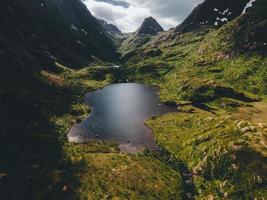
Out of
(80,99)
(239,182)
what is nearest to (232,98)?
(80,99)

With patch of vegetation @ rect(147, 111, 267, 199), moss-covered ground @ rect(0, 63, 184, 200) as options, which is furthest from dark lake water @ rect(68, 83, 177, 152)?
patch of vegetation @ rect(147, 111, 267, 199)

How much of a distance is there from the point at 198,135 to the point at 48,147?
44679 millimetres

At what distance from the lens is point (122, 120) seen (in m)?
133

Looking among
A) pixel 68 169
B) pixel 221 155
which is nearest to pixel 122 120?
pixel 68 169

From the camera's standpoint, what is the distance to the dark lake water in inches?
4256

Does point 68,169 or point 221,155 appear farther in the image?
point 221,155

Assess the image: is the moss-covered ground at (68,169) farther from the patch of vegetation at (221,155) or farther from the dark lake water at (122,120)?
the patch of vegetation at (221,155)

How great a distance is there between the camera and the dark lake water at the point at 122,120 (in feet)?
355

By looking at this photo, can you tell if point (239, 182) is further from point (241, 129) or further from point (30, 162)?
point (30, 162)

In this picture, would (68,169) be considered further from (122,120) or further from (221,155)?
(122,120)

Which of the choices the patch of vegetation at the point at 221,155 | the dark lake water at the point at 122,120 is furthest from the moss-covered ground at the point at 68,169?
the patch of vegetation at the point at 221,155

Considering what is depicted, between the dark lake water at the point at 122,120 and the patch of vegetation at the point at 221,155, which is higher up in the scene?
the patch of vegetation at the point at 221,155

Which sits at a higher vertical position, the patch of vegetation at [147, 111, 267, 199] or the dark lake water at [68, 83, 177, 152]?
the patch of vegetation at [147, 111, 267, 199]

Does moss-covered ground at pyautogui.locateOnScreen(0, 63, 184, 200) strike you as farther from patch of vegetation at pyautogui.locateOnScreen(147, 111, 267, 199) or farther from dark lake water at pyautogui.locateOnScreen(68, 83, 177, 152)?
patch of vegetation at pyautogui.locateOnScreen(147, 111, 267, 199)
